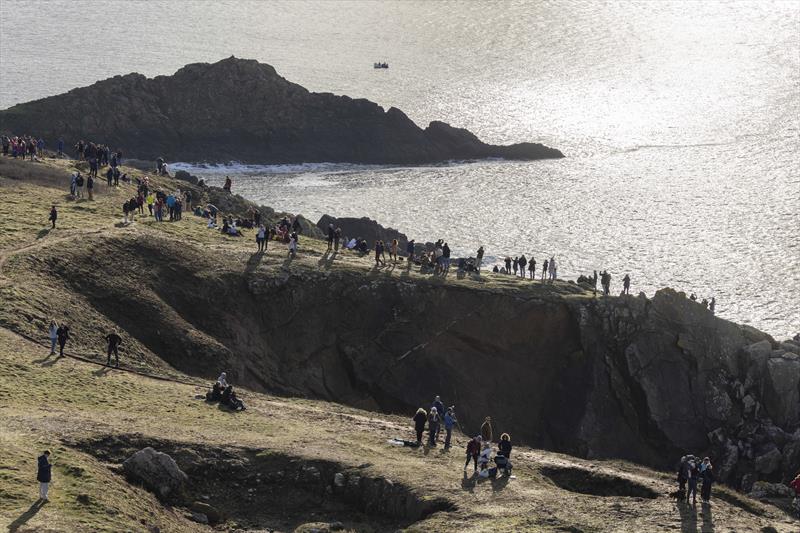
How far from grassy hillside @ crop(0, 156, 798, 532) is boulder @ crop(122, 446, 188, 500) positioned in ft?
1.53

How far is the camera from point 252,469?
42.1 metres

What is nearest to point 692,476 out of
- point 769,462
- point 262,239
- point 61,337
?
point 769,462

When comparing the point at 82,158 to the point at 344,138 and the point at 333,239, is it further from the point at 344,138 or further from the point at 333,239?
the point at 344,138

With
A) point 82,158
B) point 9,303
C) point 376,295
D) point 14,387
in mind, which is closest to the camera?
point 14,387

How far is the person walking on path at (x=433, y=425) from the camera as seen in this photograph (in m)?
46.9

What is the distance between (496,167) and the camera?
14850 centimetres

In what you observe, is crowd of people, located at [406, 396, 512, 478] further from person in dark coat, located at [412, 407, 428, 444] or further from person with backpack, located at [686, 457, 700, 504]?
person with backpack, located at [686, 457, 700, 504]

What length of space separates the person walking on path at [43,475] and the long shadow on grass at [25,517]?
271 millimetres

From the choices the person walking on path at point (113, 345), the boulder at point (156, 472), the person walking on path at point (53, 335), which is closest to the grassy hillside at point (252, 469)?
the boulder at point (156, 472)

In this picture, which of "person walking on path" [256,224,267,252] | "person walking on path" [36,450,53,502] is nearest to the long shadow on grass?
"person walking on path" [36,450,53,502]

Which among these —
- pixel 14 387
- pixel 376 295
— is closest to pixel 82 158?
pixel 376 295

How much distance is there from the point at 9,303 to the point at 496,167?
99489mm

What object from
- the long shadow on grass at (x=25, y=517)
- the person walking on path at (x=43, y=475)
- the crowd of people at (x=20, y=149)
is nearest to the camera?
the long shadow on grass at (x=25, y=517)

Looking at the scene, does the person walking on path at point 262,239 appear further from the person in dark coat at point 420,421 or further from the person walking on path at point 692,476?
the person walking on path at point 692,476
